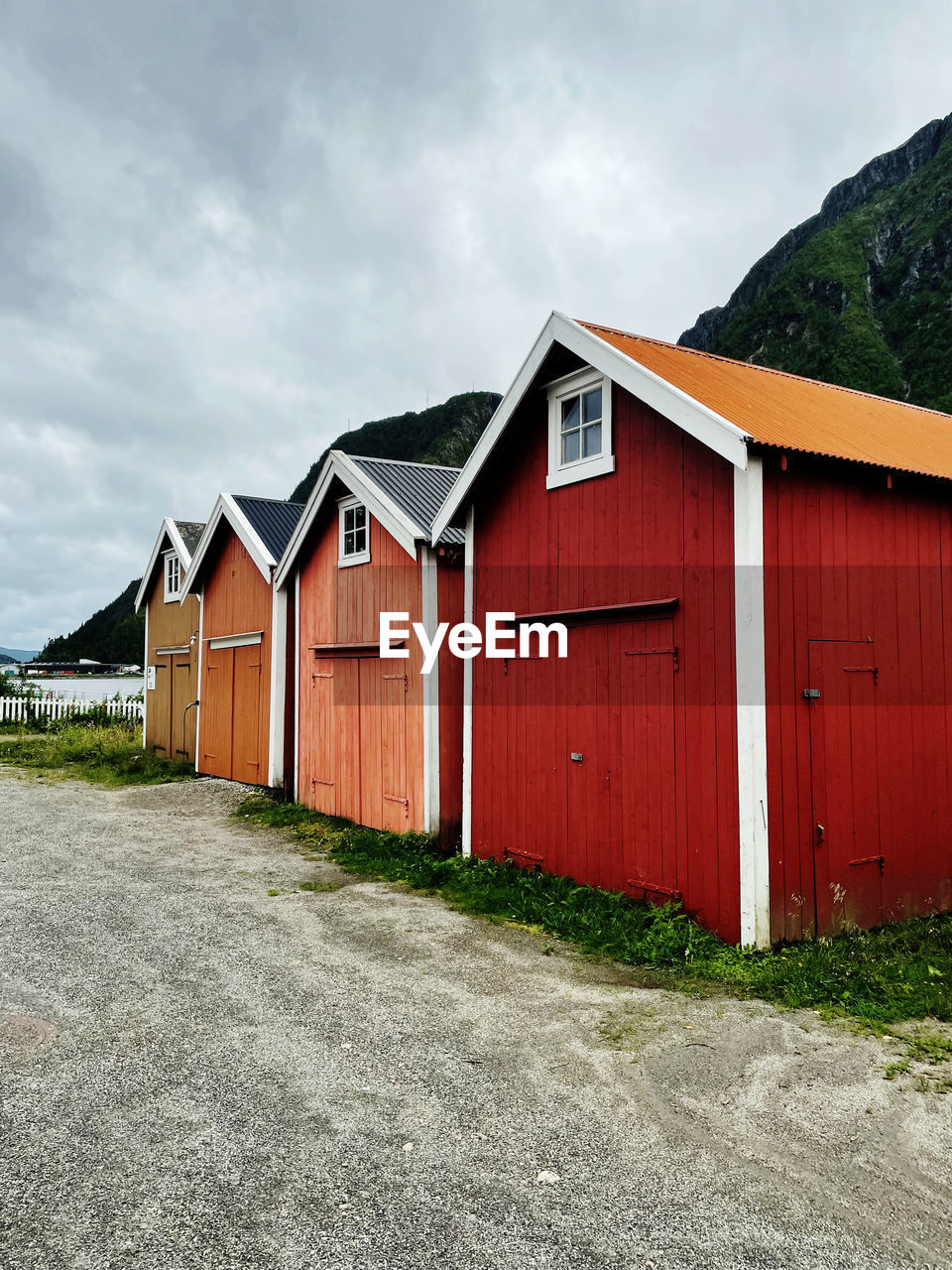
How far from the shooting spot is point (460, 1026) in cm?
517

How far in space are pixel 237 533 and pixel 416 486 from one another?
17.0 feet

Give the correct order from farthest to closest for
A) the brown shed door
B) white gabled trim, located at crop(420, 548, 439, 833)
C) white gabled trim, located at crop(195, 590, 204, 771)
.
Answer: the brown shed door, white gabled trim, located at crop(195, 590, 204, 771), white gabled trim, located at crop(420, 548, 439, 833)

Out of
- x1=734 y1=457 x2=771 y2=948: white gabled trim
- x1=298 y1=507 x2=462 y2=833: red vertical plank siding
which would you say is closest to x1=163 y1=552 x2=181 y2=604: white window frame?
x1=298 y1=507 x2=462 y2=833: red vertical plank siding

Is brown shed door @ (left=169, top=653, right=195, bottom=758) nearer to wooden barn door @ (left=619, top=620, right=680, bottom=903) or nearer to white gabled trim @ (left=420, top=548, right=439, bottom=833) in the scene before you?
white gabled trim @ (left=420, top=548, right=439, bottom=833)

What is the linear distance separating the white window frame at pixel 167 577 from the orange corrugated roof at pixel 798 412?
13.7 m

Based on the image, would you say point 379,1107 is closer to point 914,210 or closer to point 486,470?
point 486,470

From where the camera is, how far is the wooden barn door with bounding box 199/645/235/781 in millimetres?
16281

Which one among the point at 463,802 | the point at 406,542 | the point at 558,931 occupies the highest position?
the point at 406,542

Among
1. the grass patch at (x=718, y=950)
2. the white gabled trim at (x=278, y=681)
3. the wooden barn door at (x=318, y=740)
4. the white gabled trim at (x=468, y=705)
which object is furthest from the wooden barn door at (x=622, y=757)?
the white gabled trim at (x=278, y=681)

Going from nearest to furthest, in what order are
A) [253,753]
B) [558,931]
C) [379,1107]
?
[379,1107], [558,931], [253,753]

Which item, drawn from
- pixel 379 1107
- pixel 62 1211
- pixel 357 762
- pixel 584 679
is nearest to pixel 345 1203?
pixel 379 1107

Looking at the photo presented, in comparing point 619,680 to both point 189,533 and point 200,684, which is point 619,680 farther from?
point 189,533

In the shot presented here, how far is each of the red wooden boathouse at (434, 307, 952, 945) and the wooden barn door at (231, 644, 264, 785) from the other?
7210mm

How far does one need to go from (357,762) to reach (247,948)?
5.09 m
